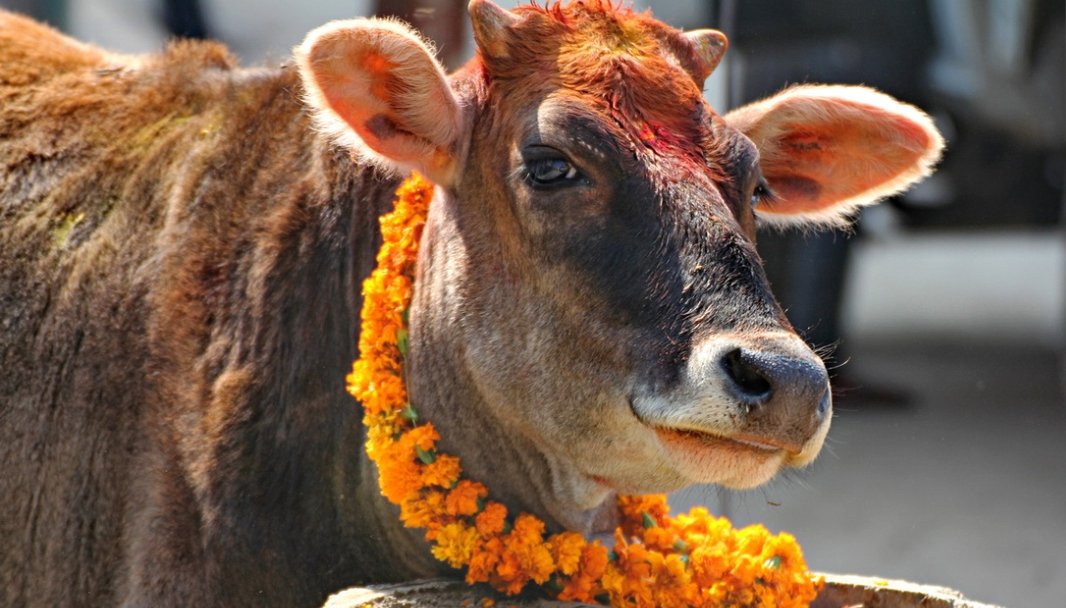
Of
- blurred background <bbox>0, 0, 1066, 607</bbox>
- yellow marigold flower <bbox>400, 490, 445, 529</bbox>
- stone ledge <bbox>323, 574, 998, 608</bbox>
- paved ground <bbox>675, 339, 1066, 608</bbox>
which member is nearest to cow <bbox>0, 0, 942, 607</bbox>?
yellow marigold flower <bbox>400, 490, 445, 529</bbox>

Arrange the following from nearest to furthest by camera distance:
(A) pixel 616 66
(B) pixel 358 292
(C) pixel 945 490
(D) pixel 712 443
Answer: (D) pixel 712 443, (A) pixel 616 66, (B) pixel 358 292, (C) pixel 945 490

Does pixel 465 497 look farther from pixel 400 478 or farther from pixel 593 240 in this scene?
pixel 593 240

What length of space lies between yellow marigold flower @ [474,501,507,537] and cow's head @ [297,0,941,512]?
0.68 ft

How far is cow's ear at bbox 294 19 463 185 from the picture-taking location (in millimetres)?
3373

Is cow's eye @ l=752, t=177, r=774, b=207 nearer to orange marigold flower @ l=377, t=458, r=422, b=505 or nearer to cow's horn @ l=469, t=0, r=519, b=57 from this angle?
cow's horn @ l=469, t=0, r=519, b=57

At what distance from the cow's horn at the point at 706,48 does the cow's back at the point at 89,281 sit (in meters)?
1.12

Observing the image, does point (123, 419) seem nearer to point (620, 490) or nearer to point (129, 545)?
point (129, 545)

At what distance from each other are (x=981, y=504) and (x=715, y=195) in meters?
5.01

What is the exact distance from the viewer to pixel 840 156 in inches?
161

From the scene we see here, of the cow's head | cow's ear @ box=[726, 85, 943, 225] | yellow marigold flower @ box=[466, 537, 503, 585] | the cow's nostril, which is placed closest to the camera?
the cow's nostril

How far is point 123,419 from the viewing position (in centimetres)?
365

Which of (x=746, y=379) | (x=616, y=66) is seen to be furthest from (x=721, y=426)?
(x=616, y=66)

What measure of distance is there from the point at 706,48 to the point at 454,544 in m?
1.41

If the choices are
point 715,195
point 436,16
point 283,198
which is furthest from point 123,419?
point 436,16
